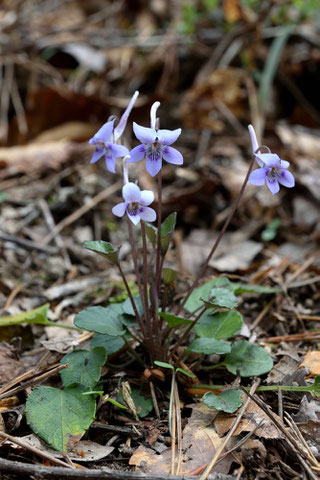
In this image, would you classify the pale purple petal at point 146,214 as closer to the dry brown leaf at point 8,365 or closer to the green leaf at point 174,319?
the green leaf at point 174,319

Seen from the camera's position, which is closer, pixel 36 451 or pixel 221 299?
pixel 36 451

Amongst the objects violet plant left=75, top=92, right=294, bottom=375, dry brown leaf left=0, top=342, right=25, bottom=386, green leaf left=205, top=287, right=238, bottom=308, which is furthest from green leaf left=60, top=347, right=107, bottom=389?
green leaf left=205, top=287, right=238, bottom=308

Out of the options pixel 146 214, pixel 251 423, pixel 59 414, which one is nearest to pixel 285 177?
pixel 146 214

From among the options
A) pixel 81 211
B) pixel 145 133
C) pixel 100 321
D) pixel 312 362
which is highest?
pixel 145 133

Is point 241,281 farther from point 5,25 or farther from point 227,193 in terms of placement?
point 5,25

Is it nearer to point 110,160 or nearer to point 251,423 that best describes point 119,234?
point 110,160

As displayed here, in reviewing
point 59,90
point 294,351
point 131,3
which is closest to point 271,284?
point 294,351

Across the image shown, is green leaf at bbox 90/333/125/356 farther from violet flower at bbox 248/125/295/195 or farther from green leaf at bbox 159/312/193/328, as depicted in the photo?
violet flower at bbox 248/125/295/195
